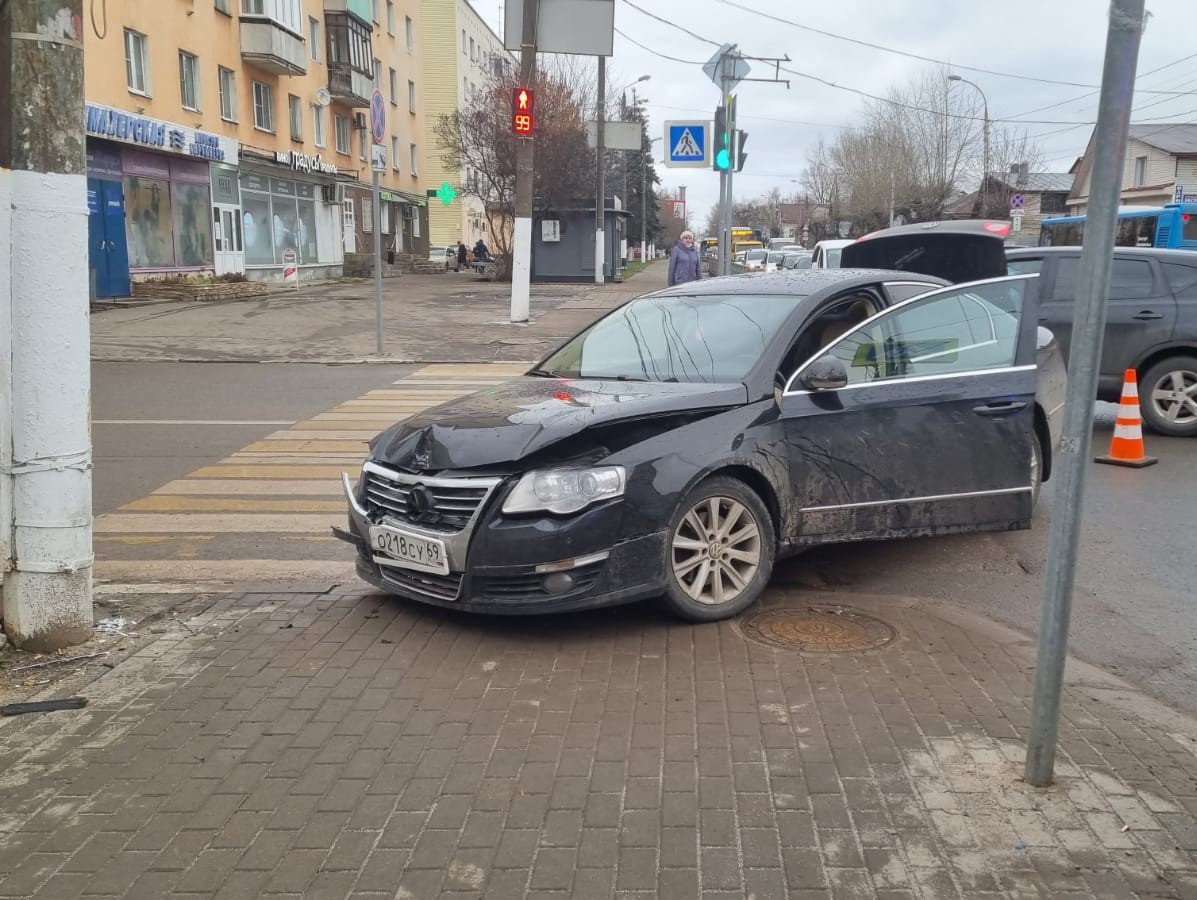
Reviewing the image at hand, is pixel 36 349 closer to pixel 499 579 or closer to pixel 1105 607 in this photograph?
pixel 499 579

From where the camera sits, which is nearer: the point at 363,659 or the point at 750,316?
the point at 363,659

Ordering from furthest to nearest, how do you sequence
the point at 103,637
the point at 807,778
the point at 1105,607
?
the point at 1105,607
the point at 103,637
the point at 807,778

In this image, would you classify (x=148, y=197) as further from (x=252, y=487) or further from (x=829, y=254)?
(x=252, y=487)

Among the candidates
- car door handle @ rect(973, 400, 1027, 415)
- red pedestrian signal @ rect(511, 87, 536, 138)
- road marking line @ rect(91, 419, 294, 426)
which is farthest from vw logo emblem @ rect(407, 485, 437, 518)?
red pedestrian signal @ rect(511, 87, 536, 138)

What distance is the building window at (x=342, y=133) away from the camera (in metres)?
41.2

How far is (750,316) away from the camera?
5.85m

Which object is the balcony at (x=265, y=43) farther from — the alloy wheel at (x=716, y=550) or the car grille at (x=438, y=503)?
the alloy wheel at (x=716, y=550)

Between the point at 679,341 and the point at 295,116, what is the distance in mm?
33919

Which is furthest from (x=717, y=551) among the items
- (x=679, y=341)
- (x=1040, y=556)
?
(x=1040, y=556)

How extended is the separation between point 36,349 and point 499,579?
2194 mm

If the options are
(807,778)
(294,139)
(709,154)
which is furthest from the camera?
(294,139)

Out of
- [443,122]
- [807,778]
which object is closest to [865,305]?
[807,778]

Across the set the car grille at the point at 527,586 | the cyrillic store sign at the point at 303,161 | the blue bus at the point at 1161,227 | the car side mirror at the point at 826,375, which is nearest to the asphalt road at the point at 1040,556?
the car side mirror at the point at 826,375

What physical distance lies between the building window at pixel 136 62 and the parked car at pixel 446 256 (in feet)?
83.1
